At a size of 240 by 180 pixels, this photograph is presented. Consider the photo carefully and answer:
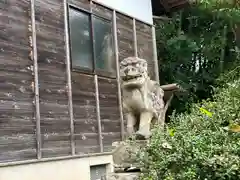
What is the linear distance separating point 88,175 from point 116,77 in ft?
6.92

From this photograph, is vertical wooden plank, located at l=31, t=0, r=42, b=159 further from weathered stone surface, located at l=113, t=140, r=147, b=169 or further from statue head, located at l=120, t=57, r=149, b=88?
weathered stone surface, located at l=113, t=140, r=147, b=169

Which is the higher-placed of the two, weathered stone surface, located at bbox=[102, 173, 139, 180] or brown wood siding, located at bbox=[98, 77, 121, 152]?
brown wood siding, located at bbox=[98, 77, 121, 152]

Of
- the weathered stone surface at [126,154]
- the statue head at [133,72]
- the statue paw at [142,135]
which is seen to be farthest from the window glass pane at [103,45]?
the weathered stone surface at [126,154]

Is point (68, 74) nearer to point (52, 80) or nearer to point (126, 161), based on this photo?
point (52, 80)

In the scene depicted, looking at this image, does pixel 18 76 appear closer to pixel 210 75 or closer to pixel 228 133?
pixel 228 133

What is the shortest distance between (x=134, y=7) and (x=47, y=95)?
3977 millimetres

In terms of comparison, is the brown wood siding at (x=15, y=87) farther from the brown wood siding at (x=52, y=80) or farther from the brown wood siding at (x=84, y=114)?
the brown wood siding at (x=84, y=114)

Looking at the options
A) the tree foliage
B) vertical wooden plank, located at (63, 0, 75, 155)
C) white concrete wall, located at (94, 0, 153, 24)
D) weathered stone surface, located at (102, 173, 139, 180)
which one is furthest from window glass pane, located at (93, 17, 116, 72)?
weathered stone surface, located at (102, 173, 139, 180)

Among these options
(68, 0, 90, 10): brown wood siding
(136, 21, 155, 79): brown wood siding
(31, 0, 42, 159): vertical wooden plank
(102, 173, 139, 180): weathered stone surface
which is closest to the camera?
(102, 173, 139, 180): weathered stone surface

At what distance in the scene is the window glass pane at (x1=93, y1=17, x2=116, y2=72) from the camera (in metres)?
7.93

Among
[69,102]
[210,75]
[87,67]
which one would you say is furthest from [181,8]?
[69,102]

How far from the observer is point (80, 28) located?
7512 millimetres

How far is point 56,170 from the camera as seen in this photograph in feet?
21.0

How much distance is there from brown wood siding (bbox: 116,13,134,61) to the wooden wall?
0.61 meters
